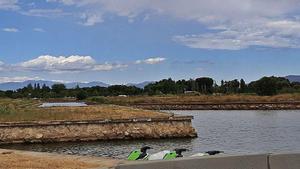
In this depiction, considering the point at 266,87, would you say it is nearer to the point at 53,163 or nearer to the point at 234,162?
the point at 53,163

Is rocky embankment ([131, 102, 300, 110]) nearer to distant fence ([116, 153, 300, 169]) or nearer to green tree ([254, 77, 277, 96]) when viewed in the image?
green tree ([254, 77, 277, 96])

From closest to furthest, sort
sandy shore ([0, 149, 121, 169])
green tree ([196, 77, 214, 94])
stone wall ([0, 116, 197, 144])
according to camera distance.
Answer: sandy shore ([0, 149, 121, 169]) → stone wall ([0, 116, 197, 144]) → green tree ([196, 77, 214, 94])

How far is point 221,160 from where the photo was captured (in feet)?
28.1

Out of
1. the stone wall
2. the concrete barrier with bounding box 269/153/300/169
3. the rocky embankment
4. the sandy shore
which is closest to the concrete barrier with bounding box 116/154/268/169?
the concrete barrier with bounding box 269/153/300/169

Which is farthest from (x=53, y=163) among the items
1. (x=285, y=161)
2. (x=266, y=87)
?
(x=266, y=87)

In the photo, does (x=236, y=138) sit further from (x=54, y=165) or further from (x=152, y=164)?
(x=152, y=164)

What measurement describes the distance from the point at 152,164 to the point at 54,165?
20.9 ft

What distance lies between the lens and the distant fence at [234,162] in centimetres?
829

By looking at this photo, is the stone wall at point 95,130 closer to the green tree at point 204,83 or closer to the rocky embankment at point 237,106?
the rocky embankment at point 237,106

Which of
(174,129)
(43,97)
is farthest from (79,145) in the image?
(43,97)

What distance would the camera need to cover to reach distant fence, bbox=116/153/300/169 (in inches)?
326

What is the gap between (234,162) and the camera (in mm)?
8523

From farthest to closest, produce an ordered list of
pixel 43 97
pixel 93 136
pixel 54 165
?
pixel 43 97 < pixel 93 136 < pixel 54 165

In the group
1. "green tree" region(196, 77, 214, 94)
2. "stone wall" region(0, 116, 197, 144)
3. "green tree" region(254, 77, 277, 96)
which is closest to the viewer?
"stone wall" region(0, 116, 197, 144)
